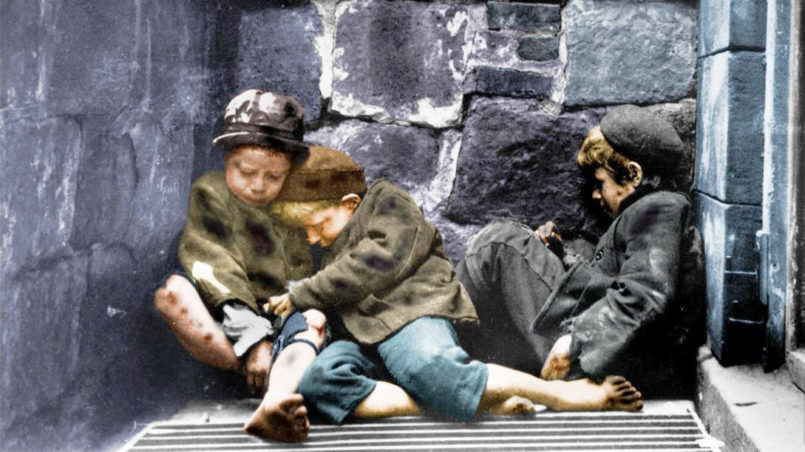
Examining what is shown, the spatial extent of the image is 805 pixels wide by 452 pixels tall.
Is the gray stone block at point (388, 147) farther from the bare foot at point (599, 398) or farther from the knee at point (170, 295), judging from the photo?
the bare foot at point (599, 398)

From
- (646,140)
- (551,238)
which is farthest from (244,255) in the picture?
(646,140)

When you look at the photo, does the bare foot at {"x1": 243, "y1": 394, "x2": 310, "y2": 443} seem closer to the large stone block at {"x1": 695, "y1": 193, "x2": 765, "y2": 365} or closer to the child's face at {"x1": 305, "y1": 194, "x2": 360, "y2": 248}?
the child's face at {"x1": 305, "y1": 194, "x2": 360, "y2": 248}

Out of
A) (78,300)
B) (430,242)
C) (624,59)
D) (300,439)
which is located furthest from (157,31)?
(624,59)

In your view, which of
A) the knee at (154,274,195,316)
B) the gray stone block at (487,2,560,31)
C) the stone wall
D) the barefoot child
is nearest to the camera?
the stone wall

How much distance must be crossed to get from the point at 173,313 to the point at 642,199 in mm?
1153

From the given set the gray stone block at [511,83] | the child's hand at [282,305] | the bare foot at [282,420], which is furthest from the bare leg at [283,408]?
the gray stone block at [511,83]

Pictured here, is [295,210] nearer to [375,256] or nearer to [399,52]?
[375,256]

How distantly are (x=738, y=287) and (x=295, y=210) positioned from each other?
3.43 feet

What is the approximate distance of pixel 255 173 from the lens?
6.26ft

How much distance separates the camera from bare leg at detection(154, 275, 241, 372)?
6.15 ft

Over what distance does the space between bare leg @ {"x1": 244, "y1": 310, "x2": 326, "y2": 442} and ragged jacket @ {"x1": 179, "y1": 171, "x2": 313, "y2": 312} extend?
0.61ft

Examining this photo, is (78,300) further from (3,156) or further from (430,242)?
(430,242)

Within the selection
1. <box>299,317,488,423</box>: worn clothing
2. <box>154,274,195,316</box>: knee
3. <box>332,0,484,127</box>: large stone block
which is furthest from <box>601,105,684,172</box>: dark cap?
<box>154,274,195,316</box>: knee

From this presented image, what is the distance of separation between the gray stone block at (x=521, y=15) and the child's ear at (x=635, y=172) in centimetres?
41
